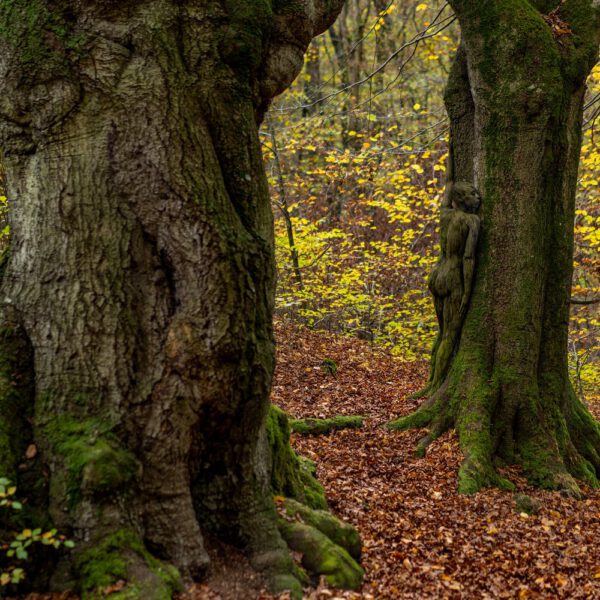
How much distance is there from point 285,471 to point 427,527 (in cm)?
164

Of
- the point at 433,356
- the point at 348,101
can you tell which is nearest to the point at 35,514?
the point at 433,356

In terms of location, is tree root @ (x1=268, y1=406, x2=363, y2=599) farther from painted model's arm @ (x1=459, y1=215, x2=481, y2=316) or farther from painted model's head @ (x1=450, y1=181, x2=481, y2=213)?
painted model's head @ (x1=450, y1=181, x2=481, y2=213)

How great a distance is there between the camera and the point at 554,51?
6941mm

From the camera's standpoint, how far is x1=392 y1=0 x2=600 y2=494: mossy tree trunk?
6.96 metres

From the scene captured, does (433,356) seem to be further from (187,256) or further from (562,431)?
(187,256)

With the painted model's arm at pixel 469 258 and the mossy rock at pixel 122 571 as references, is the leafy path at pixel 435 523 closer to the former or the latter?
the mossy rock at pixel 122 571

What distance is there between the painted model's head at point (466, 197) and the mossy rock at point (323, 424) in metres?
3.22

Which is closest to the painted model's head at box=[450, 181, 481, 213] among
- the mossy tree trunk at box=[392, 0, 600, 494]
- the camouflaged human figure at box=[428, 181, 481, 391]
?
the camouflaged human figure at box=[428, 181, 481, 391]

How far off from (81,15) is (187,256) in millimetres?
1684

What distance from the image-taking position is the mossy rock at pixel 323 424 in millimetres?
7715

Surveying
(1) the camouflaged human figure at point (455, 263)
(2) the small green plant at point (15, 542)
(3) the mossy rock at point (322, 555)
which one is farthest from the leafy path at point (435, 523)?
(2) the small green plant at point (15, 542)

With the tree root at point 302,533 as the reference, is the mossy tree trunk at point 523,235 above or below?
above

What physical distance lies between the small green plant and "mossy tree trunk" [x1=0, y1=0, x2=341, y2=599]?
35 cm

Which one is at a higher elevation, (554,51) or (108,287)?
(554,51)
